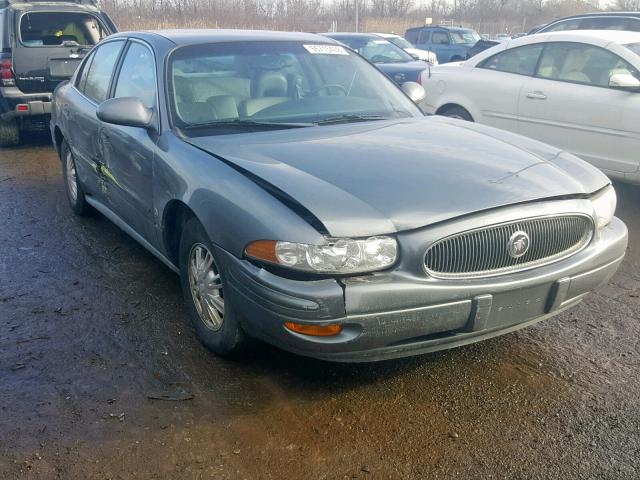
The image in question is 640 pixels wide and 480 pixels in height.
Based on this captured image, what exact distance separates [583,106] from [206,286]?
451 cm

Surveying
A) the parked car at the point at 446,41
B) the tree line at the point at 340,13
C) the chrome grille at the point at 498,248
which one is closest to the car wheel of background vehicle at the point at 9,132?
the chrome grille at the point at 498,248

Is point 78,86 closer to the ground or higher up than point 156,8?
higher up

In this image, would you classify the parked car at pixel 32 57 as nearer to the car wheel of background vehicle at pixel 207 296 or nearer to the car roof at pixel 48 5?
the car roof at pixel 48 5

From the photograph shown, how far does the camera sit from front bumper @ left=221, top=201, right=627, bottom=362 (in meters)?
2.66

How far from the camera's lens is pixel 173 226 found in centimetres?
372

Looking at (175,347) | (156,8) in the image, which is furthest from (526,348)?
(156,8)

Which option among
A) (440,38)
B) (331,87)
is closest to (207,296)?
(331,87)

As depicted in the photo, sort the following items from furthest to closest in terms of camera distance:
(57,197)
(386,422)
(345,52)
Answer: (57,197)
(345,52)
(386,422)

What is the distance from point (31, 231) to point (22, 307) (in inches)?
63.1

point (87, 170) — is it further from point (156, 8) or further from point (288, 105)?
point (156, 8)

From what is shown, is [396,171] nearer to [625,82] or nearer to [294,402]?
[294,402]

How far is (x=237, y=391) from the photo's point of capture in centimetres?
312

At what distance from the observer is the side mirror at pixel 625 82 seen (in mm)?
5996

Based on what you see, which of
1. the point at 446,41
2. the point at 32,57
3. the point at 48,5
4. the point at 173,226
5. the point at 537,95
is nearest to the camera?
the point at 173,226
